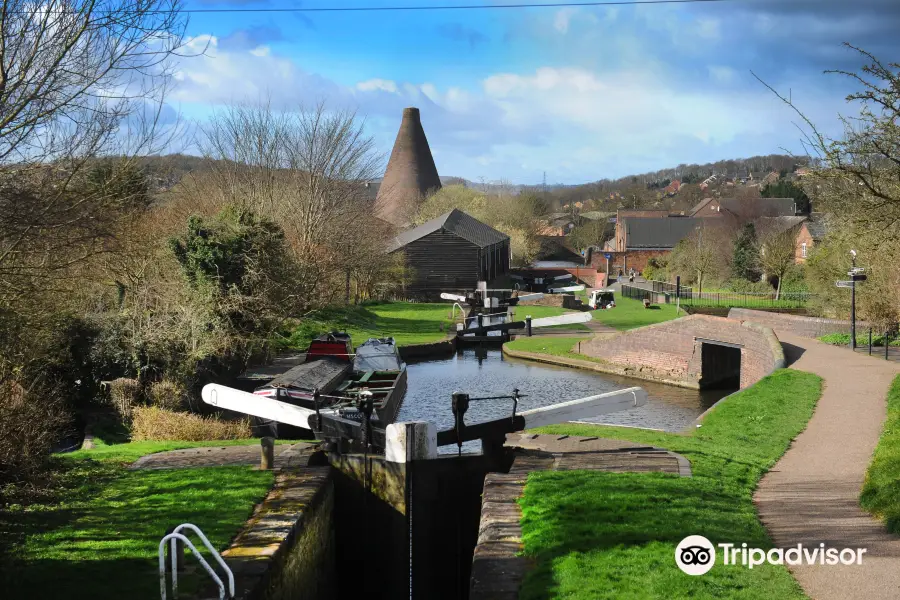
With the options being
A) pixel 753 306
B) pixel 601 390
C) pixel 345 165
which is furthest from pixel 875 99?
pixel 345 165

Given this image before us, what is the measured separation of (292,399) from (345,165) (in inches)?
996

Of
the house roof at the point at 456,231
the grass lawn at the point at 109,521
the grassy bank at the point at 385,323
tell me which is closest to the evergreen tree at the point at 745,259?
the grassy bank at the point at 385,323

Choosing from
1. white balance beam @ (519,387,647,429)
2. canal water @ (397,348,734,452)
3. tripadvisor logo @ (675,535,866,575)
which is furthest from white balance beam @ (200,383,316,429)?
canal water @ (397,348,734,452)

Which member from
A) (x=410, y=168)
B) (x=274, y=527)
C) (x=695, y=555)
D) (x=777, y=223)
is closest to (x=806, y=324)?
(x=695, y=555)

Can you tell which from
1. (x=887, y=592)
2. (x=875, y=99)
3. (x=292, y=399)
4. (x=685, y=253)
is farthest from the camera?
(x=685, y=253)

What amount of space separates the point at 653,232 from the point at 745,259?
92.4 ft

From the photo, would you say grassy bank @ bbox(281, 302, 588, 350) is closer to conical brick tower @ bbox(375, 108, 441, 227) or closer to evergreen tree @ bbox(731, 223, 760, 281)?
evergreen tree @ bbox(731, 223, 760, 281)

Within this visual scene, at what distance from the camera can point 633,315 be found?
43.8 meters

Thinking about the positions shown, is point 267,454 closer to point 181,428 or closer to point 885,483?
point 181,428

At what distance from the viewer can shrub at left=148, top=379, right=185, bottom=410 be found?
61.0ft

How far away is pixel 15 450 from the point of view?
1073 centimetres

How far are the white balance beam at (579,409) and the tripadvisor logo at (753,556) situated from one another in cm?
492

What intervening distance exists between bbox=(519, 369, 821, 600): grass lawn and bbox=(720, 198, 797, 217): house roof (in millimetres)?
69465

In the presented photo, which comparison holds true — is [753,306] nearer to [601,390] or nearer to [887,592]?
[601,390]
